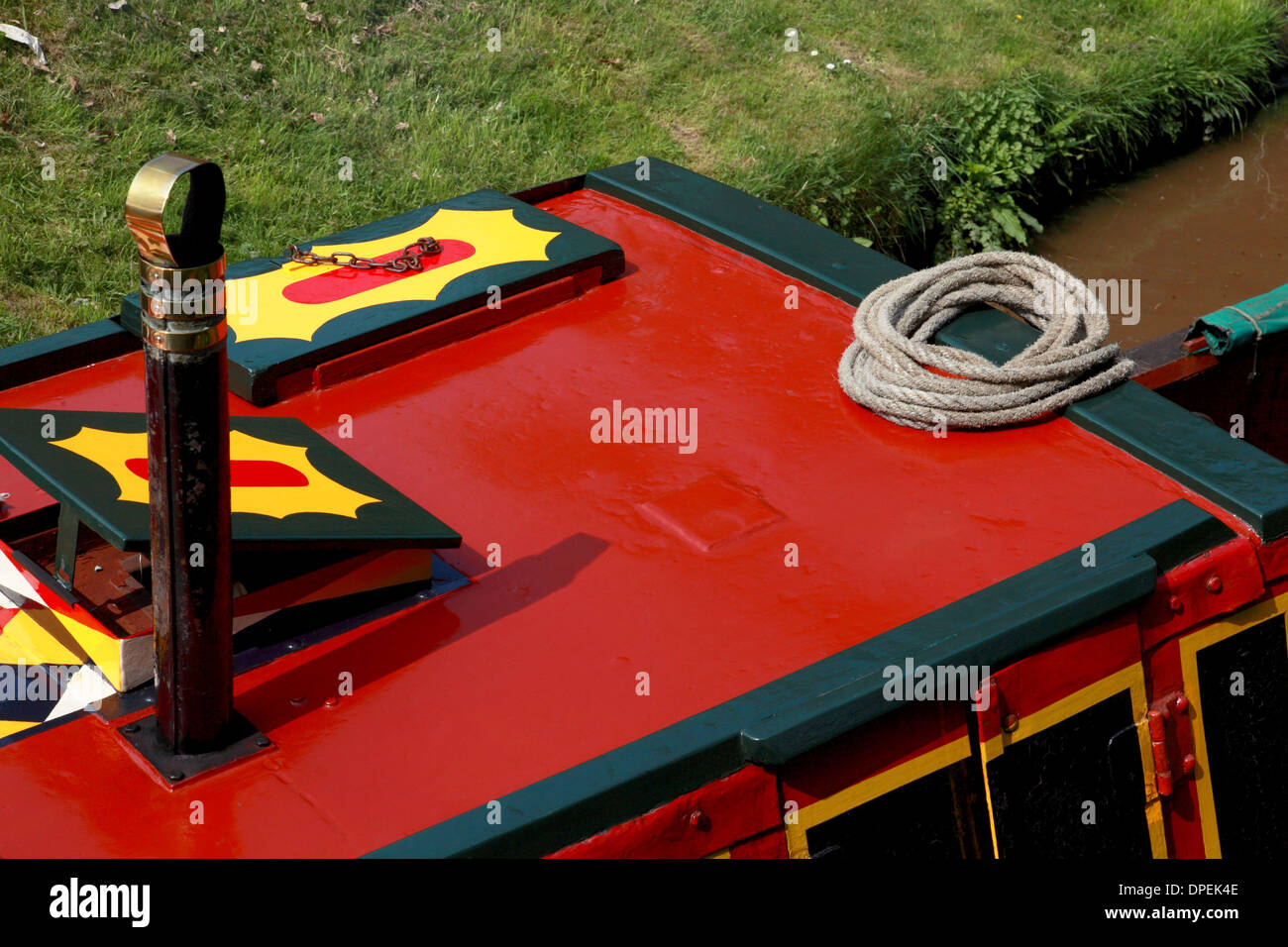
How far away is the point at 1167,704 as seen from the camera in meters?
2.75

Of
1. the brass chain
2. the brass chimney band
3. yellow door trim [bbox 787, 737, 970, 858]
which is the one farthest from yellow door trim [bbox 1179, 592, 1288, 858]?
the brass chain

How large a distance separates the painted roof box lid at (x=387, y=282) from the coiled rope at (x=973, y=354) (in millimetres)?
750

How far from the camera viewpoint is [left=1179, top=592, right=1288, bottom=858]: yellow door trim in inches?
110

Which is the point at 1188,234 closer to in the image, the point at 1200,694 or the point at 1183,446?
the point at 1183,446

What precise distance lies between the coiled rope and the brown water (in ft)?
9.20

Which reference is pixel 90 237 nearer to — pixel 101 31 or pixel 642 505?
pixel 101 31

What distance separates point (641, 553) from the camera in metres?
2.84

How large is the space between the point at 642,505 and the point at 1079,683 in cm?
89

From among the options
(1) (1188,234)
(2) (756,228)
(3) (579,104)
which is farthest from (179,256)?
(1) (1188,234)

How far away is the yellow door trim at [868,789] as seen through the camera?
234 centimetres

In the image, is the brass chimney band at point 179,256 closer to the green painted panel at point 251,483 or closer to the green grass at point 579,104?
the green painted panel at point 251,483

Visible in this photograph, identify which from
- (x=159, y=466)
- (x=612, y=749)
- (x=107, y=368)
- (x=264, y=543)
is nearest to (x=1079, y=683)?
(x=612, y=749)

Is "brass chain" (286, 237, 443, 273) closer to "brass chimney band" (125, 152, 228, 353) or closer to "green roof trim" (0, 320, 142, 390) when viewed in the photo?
"green roof trim" (0, 320, 142, 390)

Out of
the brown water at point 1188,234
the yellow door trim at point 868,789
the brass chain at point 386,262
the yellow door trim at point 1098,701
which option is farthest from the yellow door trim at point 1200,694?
the brown water at point 1188,234
